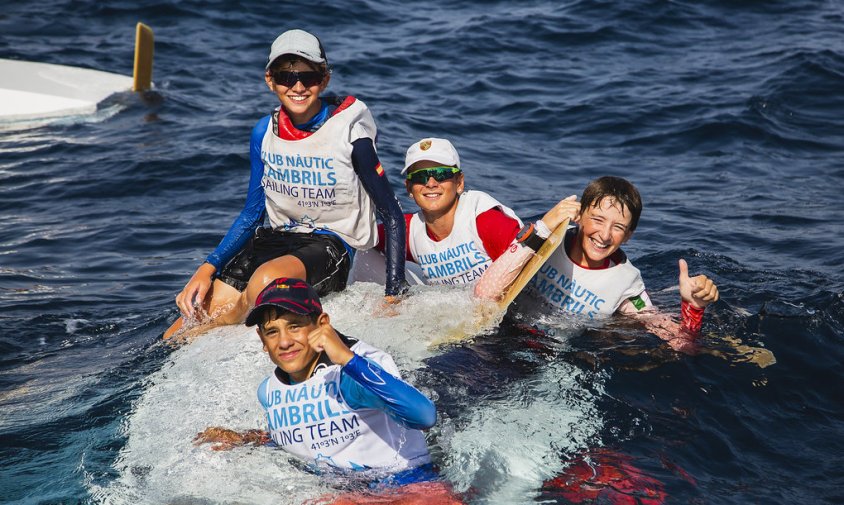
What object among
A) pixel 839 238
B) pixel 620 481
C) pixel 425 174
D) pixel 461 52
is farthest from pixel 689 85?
pixel 620 481

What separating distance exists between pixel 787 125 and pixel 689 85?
2.08m

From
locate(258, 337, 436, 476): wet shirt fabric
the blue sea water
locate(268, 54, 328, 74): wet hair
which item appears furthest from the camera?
locate(268, 54, 328, 74): wet hair

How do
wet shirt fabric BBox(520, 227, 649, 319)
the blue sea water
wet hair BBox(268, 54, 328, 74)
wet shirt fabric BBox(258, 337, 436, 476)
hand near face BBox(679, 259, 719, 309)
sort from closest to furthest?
wet shirt fabric BBox(258, 337, 436, 476) < the blue sea water < hand near face BBox(679, 259, 719, 309) < wet hair BBox(268, 54, 328, 74) < wet shirt fabric BBox(520, 227, 649, 319)

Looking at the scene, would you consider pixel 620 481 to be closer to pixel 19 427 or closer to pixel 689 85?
pixel 19 427

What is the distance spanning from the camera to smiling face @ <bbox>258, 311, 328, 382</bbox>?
418 centimetres

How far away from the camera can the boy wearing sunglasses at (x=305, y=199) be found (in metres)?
6.11

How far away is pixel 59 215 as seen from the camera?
10.4m

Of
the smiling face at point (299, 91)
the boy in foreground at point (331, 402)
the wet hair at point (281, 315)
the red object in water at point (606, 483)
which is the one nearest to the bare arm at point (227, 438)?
the boy in foreground at point (331, 402)

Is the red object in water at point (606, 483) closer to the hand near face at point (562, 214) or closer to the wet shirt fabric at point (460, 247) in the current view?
the hand near face at point (562, 214)

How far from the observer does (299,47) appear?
600 centimetres

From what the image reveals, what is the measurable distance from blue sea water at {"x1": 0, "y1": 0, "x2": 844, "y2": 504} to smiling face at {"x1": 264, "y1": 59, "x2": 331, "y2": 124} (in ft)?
4.39

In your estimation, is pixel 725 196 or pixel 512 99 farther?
pixel 512 99

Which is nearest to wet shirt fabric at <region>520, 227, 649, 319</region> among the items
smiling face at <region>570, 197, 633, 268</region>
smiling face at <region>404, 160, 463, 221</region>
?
smiling face at <region>570, 197, 633, 268</region>

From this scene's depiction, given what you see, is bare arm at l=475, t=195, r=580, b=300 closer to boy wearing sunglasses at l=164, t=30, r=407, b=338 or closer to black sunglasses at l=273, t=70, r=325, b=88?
boy wearing sunglasses at l=164, t=30, r=407, b=338
